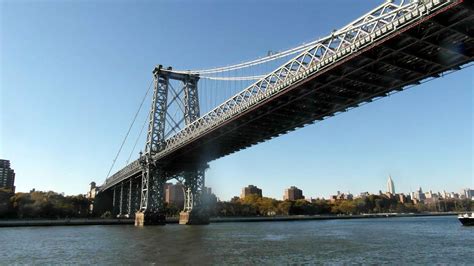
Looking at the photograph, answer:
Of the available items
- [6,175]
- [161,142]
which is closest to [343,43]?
[161,142]

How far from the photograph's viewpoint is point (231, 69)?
72.0 m

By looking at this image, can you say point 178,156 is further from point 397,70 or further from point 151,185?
point 397,70

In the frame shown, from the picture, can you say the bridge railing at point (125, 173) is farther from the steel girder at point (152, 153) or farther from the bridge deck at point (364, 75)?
the bridge deck at point (364, 75)

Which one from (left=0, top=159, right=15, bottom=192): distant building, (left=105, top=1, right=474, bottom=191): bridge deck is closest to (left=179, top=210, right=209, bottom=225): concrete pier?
(left=105, top=1, right=474, bottom=191): bridge deck

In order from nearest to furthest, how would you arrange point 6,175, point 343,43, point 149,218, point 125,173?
point 343,43
point 149,218
point 125,173
point 6,175

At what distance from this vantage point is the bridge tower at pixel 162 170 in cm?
8181

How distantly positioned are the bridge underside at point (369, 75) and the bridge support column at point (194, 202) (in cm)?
2277

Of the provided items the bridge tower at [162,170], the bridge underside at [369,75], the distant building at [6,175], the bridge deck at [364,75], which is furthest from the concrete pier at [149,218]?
the distant building at [6,175]

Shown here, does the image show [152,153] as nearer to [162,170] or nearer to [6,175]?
[162,170]

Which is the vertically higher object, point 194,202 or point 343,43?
point 343,43

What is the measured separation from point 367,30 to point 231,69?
37.0 metres

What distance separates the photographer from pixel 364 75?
A: 135ft

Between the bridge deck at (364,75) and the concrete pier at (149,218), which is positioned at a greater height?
the bridge deck at (364,75)

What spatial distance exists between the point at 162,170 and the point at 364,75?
179 ft
